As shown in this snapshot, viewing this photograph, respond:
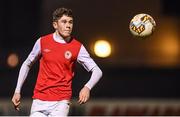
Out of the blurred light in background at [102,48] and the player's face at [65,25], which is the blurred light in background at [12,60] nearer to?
the blurred light in background at [102,48]

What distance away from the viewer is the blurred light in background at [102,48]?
44.6 feet

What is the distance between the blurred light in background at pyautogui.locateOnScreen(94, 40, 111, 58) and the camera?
44.6 ft

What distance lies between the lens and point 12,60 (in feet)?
44.8

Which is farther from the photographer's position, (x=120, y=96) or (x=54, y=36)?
(x=120, y=96)

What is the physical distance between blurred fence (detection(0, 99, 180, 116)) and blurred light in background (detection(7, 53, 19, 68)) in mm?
607

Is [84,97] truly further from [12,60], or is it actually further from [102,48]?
[12,60]

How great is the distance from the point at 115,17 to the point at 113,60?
2.37 feet

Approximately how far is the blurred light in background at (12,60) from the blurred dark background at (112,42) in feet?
0.16

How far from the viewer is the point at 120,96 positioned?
13.7 meters

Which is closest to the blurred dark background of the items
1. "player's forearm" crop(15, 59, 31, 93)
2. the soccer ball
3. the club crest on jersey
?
the soccer ball

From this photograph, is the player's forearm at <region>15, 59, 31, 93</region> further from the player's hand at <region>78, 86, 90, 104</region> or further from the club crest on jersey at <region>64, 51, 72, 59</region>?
the player's hand at <region>78, 86, 90, 104</region>

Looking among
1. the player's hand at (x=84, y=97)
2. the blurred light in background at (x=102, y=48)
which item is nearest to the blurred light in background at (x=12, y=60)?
the blurred light in background at (x=102, y=48)

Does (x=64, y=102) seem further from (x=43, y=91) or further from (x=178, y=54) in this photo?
(x=178, y=54)

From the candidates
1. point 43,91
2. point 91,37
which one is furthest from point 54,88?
point 91,37
